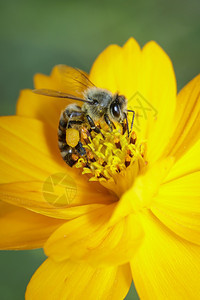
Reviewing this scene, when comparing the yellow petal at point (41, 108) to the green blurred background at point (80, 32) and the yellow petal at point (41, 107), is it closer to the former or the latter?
the yellow petal at point (41, 107)

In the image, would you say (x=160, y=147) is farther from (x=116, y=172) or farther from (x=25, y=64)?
(x=25, y=64)

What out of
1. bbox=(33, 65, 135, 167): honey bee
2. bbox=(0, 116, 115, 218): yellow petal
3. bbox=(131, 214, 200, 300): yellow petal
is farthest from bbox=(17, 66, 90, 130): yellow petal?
bbox=(131, 214, 200, 300): yellow petal

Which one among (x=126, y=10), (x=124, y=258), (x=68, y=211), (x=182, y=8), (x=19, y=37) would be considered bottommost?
(x=124, y=258)

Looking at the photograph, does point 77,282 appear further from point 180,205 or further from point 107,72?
point 107,72

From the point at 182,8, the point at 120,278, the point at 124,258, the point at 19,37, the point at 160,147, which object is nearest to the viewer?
the point at 124,258

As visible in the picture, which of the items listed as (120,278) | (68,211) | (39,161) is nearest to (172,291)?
(120,278)

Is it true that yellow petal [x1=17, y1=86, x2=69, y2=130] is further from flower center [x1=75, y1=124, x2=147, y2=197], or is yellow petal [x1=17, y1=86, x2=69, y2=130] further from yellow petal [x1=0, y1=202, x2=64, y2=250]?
yellow petal [x1=0, y1=202, x2=64, y2=250]

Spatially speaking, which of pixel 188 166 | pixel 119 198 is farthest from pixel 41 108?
pixel 188 166
